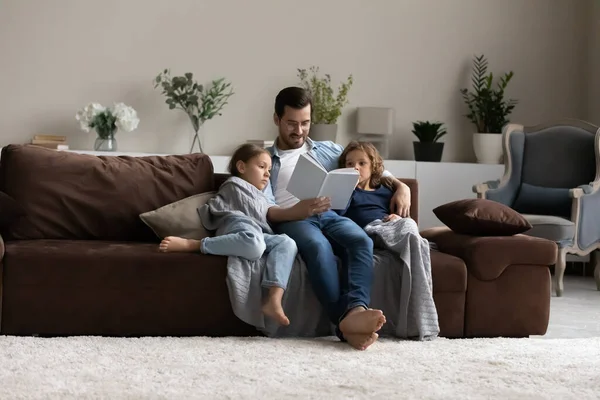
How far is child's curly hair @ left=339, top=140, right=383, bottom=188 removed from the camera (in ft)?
13.0

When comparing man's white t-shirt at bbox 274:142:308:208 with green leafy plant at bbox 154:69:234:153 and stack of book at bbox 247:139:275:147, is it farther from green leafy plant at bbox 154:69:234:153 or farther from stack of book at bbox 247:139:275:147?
green leafy plant at bbox 154:69:234:153

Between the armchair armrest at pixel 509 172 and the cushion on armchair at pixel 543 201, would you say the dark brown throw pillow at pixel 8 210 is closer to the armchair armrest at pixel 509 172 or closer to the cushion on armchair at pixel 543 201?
the armchair armrest at pixel 509 172

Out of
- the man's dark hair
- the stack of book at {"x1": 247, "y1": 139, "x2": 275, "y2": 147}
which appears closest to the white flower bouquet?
the stack of book at {"x1": 247, "y1": 139, "x2": 275, "y2": 147}

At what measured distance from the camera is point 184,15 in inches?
252

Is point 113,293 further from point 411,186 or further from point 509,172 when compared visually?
point 509,172

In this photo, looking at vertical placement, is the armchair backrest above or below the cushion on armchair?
above

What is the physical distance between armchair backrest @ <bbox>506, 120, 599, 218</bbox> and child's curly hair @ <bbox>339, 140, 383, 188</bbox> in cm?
212

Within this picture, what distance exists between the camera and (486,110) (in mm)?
6527

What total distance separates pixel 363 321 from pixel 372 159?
1.01 metres

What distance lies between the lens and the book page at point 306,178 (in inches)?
135

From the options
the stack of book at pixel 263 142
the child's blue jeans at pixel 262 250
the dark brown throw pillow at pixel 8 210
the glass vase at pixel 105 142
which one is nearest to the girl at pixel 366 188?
the child's blue jeans at pixel 262 250

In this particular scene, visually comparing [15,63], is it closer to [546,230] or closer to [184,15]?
[184,15]

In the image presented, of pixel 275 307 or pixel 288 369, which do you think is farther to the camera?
pixel 275 307

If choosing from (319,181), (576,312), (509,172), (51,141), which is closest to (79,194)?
(319,181)
